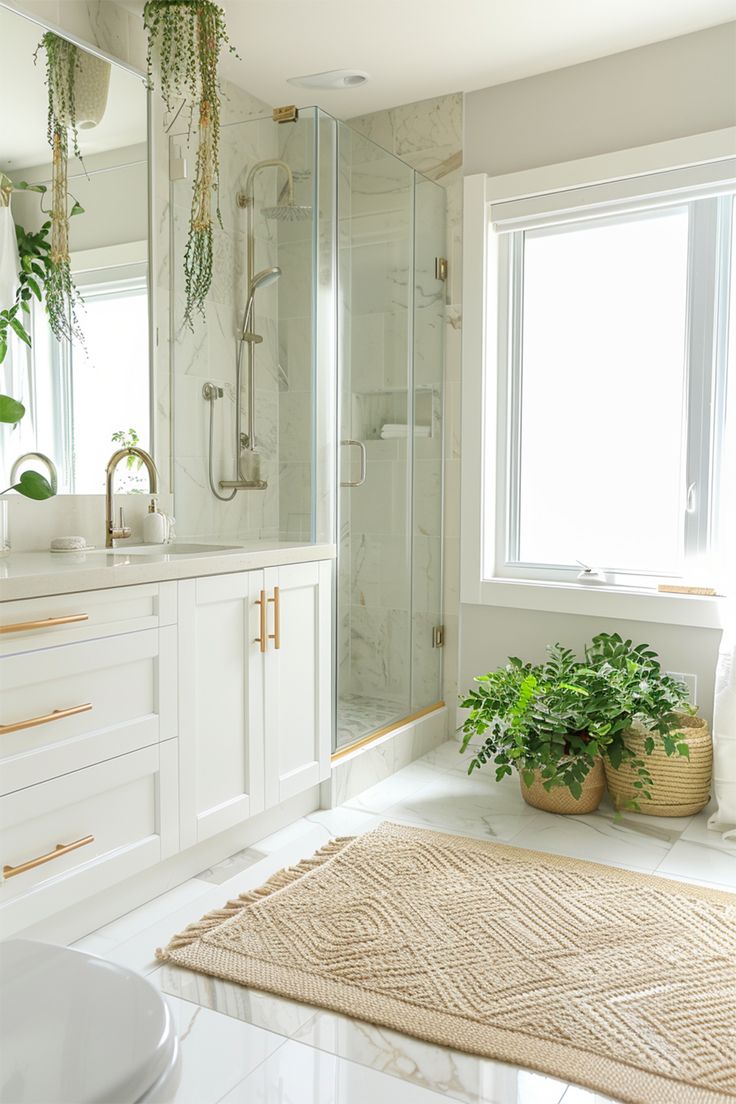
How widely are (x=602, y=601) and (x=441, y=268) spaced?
1.43 m

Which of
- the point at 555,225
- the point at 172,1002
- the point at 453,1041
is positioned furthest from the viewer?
the point at 555,225

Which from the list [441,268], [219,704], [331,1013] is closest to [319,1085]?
[331,1013]

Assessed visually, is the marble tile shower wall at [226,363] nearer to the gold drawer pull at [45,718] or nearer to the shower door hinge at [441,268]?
the shower door hinge at [441,268]

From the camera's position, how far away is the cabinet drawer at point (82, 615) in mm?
1678

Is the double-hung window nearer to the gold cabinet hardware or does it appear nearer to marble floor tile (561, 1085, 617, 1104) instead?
the gold cabinet hardware

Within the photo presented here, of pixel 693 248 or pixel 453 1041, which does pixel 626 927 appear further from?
pixel 693 248

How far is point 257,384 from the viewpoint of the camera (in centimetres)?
289

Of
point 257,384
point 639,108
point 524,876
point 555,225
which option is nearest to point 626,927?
point 524,876

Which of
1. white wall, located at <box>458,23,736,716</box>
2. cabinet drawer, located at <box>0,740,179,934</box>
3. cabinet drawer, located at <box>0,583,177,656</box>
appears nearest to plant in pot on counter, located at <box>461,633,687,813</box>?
white wall, located at <box>458,23,736,716</box>

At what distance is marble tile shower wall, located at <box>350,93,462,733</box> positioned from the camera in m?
3.40

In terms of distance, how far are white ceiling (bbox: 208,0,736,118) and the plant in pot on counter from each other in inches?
79.2

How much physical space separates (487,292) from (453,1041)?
2.61 metres

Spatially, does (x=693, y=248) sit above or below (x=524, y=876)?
above

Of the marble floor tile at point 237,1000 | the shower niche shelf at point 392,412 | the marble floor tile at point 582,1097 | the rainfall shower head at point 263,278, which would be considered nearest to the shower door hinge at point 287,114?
the rainfall shower head at point 263,278
